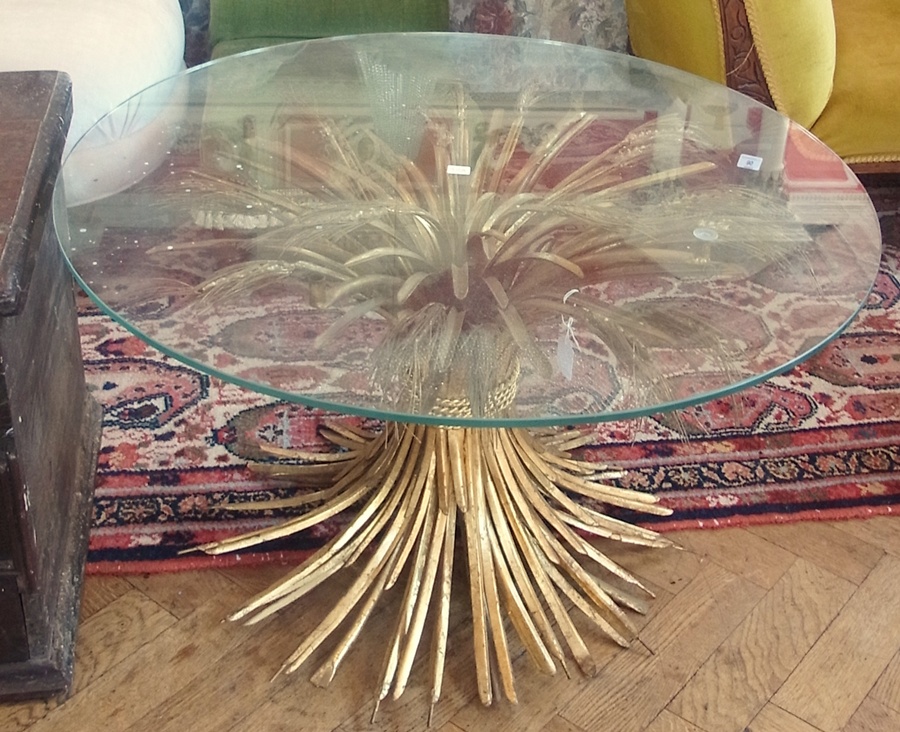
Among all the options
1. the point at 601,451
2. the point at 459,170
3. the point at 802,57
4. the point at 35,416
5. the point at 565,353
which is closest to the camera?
the point at 565,353

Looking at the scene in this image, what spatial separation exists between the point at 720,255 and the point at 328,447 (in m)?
0.57

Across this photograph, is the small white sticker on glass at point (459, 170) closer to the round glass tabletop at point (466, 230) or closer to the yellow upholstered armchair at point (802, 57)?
the round glass tabletop at point (466, 230)

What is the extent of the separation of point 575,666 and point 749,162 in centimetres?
53

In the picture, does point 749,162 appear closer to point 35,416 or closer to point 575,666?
point 575,666

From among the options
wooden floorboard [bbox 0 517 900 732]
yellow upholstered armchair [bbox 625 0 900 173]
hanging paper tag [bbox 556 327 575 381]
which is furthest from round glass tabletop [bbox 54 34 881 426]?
wooden floorboard [bbox 0 517 900 732]

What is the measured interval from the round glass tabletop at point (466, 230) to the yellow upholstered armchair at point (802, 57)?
0.22m

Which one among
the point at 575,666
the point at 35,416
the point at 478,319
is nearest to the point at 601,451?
the point at 575,666

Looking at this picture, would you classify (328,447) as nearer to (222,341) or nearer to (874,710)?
(222,341)

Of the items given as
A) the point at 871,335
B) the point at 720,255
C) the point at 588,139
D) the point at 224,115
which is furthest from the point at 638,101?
the point at 871,335

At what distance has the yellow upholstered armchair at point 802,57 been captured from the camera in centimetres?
134

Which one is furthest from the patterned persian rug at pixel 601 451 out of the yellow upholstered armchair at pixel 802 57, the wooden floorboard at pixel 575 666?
the yellow upholstered armchair at pixel 802 57

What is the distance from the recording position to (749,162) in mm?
1029

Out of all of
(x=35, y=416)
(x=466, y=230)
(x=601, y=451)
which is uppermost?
(x=466, y=230)

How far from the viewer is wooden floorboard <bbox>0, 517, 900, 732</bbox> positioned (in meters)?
0.93
